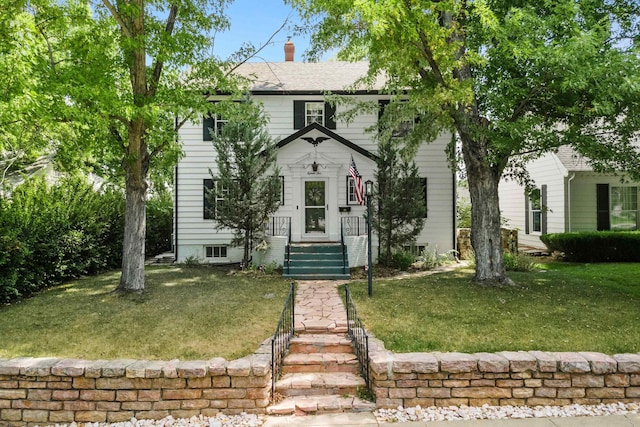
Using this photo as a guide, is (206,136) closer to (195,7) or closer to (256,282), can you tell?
(195,7)

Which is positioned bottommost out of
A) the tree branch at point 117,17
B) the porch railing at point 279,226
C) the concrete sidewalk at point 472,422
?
the concrete sidewalk at point 472,422

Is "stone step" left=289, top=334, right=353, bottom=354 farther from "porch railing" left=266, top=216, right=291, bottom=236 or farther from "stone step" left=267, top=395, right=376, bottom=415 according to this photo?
"porch railing" left=266, top=216, right=291, bottom=236

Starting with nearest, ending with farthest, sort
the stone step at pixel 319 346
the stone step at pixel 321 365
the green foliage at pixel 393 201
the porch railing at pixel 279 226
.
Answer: the stone step at pixel 321 365 < the stone step at pixel 319 346 < the green foliage at pixel 393 201 < the porch railing at pixel 279 226

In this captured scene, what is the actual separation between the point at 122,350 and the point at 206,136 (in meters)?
9.20

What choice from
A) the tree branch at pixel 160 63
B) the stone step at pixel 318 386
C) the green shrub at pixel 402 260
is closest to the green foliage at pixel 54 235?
the tree branch at pixel 160 63

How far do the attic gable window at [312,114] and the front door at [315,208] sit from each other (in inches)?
81.9

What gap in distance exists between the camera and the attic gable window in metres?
13.5

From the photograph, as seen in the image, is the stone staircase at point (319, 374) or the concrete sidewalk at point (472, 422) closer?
the concrete sidewalk at point (472, 422)

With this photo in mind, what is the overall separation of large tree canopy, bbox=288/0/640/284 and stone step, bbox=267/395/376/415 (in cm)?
560

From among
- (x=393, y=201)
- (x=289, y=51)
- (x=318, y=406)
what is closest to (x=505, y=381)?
(x=318, y=406)

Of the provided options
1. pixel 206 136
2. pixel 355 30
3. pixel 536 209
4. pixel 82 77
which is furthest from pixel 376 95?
pixel 82 77

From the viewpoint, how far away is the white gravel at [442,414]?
175 inches

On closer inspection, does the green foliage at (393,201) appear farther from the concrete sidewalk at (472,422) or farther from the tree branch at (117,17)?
the concrete sidewalk at (472,422)

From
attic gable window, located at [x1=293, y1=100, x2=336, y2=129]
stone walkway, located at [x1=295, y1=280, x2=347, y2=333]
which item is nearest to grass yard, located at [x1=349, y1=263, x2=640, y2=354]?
stone walkway, located at [x1=295, y1=280, x2=347, y2=333]
